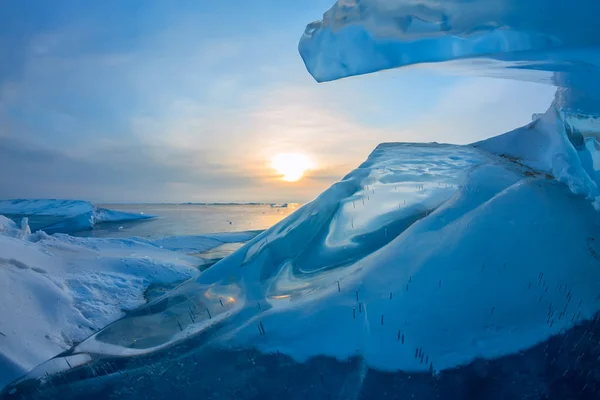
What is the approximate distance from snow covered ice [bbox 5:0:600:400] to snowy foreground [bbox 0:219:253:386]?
Answer: 23.7 inches

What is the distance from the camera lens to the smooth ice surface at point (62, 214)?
18.8 meters

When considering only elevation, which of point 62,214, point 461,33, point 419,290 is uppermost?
point 461,33

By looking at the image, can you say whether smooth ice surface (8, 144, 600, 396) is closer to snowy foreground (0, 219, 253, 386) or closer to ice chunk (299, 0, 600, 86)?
snowy foreground (0, 219, 253, 386)

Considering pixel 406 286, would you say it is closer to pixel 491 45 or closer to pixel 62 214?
pixel 491 45

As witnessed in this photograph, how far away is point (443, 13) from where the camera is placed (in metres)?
3.28

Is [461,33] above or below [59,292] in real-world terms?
above

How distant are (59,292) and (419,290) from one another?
453 cm

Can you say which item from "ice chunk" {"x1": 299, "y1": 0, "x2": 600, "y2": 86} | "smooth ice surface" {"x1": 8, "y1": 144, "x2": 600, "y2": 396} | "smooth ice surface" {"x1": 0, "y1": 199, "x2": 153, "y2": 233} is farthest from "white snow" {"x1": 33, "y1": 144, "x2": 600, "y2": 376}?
"smooth ice surface" {"x1": 0, "y1": 199, "x2": 153, "y2": 233}

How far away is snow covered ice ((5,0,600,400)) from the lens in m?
2.66

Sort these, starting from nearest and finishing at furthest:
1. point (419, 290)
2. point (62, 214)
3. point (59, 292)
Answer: point (419, 290) < point (59, 292) < point (62, 214)

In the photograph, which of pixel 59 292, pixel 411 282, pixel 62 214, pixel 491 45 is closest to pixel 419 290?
pixel 411 282

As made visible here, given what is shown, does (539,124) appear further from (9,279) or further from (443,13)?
(9,279)

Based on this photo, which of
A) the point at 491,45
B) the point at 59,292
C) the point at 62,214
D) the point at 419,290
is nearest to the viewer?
the point at 419,290

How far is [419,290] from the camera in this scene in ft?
10.4
